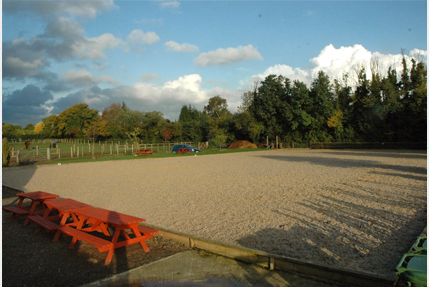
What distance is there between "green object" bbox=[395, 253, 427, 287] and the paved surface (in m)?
0.83

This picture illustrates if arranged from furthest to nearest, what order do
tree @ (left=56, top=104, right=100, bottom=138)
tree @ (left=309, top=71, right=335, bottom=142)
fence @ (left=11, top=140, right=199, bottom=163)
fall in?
tree @ (left=56, top=104, right=100, bottom=138), tree @ (left=309, top=71, right=335, bottom=142), fence @ (left=11, top=140, right=199, bottom=163)

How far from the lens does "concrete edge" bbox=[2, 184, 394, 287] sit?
3.59 m

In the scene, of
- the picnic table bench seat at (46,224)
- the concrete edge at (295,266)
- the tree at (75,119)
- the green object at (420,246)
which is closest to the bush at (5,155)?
the picnic table bench seat at (46,224)

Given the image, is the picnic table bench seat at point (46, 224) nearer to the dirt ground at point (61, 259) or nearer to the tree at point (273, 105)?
the dirt ground at point (61, 259)

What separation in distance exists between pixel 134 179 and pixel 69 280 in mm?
9998

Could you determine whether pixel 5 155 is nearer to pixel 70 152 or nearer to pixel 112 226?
pixel 70 152

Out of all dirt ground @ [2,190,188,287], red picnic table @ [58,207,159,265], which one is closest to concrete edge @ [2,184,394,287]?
dirt ground @ [2,190,188,287]

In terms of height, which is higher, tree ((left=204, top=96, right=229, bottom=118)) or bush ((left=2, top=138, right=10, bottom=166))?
tree ((left=204, top=96, right=229, bottom=118))

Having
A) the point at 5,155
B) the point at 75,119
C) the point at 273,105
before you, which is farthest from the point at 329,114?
the point at 75,119

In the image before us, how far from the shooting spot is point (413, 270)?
3.27m

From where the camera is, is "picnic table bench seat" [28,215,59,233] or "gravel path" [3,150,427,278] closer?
"gravel path" [3,150,427,278]

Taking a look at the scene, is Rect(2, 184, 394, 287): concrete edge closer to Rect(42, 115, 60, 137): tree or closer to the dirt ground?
the dirt ground

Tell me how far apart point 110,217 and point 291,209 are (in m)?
4.34

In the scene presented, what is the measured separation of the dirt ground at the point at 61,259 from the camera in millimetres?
4117
